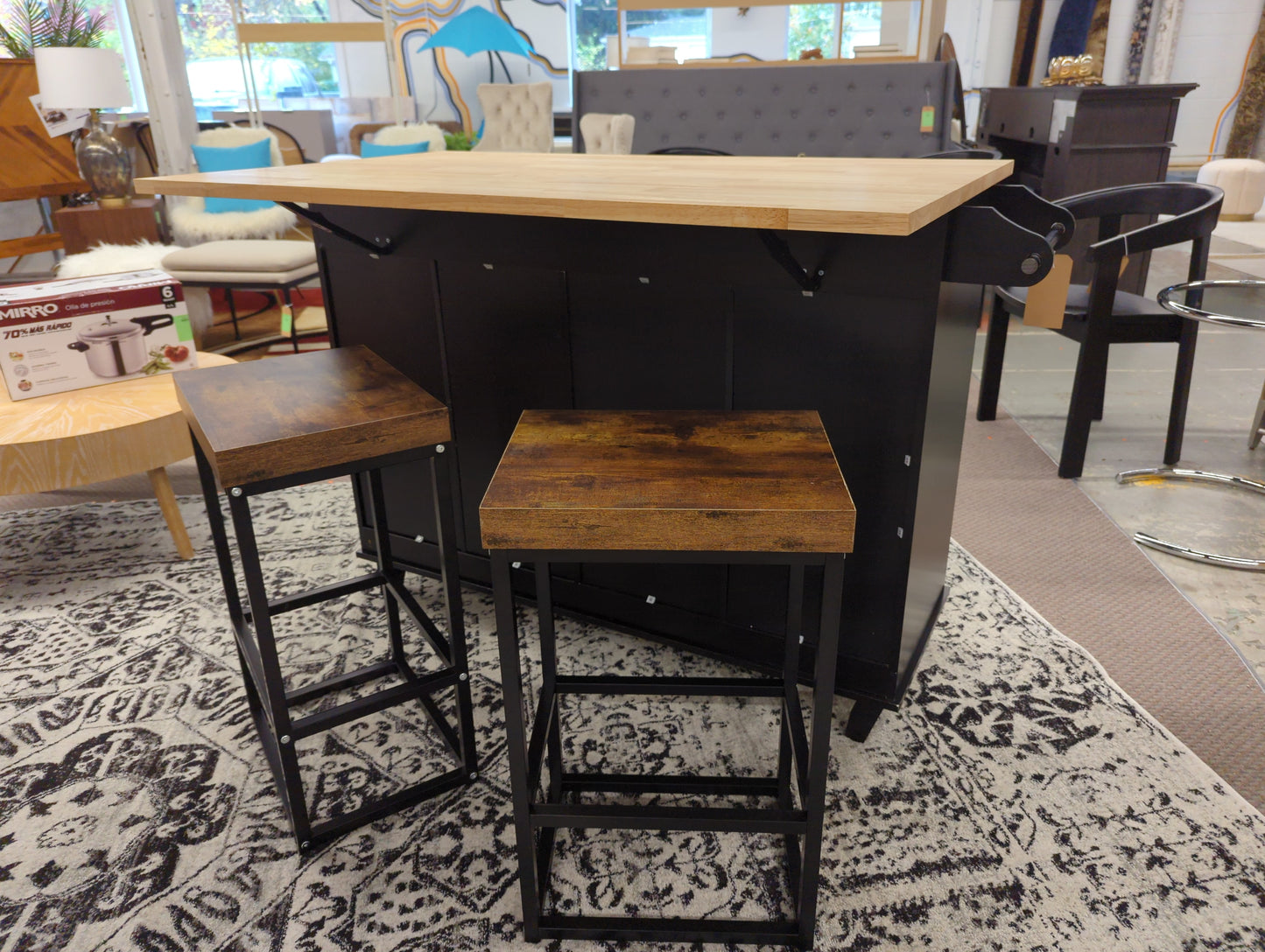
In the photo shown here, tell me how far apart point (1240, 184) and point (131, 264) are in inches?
319

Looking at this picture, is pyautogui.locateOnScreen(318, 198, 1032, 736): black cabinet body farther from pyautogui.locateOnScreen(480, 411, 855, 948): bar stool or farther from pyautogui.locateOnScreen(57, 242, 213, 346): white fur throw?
pyautogui.locateOnScreen(57, 242, 213, 346): white fur throw

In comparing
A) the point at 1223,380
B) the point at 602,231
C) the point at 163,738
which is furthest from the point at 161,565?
the point at 1223,380

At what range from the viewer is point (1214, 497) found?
266cm

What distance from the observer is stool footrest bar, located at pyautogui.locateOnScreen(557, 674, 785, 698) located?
134 centimetres

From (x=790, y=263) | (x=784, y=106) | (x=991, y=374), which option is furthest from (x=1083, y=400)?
(x=784, y=106)

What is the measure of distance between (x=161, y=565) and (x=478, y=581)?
0.98 meters

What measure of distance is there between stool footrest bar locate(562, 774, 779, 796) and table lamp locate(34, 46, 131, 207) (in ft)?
14.6

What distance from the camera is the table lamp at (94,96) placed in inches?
164

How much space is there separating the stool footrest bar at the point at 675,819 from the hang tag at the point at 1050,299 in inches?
47.9

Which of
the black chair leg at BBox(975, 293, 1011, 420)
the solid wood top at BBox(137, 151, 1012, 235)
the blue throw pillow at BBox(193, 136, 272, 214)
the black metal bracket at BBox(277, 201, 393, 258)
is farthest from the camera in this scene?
the blue throw pillow at BBox(193, 136, 272, 214)

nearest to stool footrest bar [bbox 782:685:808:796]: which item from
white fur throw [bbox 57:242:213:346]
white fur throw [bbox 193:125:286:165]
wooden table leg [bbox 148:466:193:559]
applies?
wooden table leg [bbox 148:466:193:559]

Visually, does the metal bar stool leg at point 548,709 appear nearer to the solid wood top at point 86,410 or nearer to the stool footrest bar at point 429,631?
the stool footrest bar at point 429,631

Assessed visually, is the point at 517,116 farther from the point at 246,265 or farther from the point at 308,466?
the point at 308,466

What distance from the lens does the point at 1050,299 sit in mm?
1852
